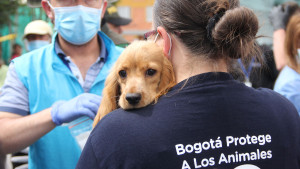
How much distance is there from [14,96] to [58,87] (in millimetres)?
319

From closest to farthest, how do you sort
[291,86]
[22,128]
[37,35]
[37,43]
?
[22,128] → [291,86] → [37,43] → [37,35]

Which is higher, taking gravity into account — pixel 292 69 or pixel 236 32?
pixel 236 32

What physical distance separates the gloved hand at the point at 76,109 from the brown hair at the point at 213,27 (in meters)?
0.86

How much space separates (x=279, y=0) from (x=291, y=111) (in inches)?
174

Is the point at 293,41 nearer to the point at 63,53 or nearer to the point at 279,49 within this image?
the point at 279,49

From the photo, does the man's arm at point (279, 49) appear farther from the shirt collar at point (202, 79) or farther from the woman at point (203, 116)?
the shirt collar at point (202, 79)

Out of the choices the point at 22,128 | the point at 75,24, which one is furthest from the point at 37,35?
the point at 22,128

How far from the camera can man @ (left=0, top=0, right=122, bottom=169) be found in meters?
2.16

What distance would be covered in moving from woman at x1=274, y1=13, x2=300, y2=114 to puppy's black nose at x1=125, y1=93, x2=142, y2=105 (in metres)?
2.18

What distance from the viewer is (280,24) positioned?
4375 millimetres

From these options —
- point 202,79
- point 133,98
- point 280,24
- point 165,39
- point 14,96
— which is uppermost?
point 165,39

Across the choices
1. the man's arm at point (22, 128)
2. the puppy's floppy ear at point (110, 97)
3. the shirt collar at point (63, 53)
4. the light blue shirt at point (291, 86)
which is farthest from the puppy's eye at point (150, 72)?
the light blue shirt at point (291, 86)

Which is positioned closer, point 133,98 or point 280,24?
point 133,98

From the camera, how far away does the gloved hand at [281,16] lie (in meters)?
4.35
